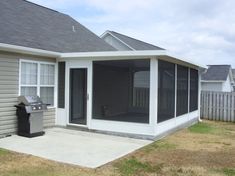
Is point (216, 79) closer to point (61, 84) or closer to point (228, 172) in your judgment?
point (61, 84)

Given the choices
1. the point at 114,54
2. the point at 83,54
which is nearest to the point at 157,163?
the point at 114,54

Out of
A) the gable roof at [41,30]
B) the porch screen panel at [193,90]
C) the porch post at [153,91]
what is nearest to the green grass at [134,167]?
the porch post at [153,91]

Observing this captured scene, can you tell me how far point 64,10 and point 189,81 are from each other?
929cm

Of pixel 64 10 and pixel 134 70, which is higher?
pixel 64 10

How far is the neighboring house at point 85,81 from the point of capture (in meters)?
9.61

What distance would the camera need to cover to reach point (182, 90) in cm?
1243

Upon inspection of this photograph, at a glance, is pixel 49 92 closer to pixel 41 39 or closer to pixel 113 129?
pixel 41 39

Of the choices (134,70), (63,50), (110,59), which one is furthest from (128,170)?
(134,70)

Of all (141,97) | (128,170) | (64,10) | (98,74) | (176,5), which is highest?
(64,10)

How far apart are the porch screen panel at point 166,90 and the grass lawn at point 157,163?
1169 millimetres

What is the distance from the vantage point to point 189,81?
1336cm

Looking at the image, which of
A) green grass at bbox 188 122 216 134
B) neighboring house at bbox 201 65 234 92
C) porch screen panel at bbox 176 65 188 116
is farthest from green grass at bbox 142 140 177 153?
Answer: neighboring house at bbox 201 65 234 92

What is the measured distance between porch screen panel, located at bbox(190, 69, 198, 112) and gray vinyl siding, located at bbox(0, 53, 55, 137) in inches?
285

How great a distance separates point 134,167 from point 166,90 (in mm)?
4392
